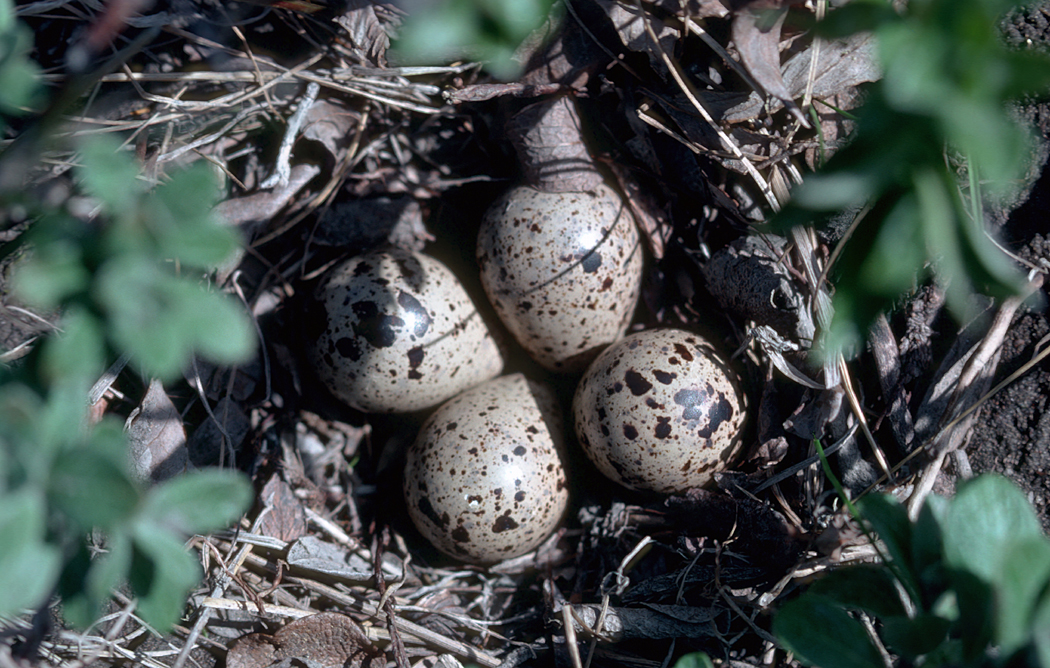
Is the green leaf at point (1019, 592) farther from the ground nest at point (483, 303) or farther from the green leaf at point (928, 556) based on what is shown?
the ground nest at point (483, 303)

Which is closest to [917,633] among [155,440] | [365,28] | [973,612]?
[973,612]

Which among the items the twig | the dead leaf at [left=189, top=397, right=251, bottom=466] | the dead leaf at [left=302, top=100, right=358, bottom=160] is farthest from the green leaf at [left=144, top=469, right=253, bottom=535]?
the dead leaf at [left=302, top=100, right=358, bottom=160]

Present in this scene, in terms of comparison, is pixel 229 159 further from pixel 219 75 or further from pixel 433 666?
pixel 433 666

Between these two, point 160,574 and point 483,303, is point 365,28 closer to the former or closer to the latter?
point 483,303

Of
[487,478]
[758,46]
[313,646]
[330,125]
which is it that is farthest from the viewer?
Result: [330,125]

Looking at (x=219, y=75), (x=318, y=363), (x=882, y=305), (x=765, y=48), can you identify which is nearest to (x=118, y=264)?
(x=882, y=305)

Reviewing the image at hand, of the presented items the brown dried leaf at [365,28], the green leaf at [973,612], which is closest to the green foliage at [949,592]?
the green leaf at [973,612]

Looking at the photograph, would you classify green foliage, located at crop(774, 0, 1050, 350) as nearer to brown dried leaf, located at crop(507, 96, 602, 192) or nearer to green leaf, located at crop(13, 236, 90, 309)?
green leaf, located at crop(13, 236, 90, 309)
